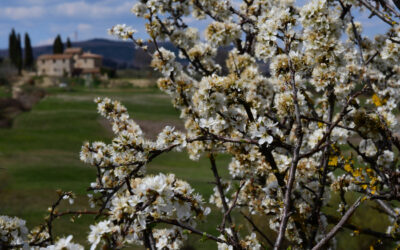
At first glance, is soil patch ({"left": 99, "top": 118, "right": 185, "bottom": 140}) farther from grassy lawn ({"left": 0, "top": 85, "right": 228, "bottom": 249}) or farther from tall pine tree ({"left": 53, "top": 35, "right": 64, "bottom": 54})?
tall pine tree ({"left": 53, "top": 35, "right": 64, "bottom": 54})

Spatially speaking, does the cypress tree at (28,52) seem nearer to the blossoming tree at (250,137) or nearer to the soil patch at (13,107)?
the soil patch at (13,107)

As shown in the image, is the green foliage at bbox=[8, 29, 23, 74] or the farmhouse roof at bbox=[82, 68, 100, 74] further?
the farmhouse roof at bbox=[82, 68, 100, 74]

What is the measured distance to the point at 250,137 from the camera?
9.88 feet

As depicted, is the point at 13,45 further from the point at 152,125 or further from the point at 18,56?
the point at 152,125

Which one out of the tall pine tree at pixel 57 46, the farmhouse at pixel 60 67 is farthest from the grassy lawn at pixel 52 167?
the tall pine tree at pixel 57 46

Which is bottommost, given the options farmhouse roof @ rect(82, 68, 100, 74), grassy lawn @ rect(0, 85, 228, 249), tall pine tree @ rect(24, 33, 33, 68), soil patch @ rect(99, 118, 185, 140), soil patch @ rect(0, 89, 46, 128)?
grassy lawn @ rect(0, 85, 228, 249)

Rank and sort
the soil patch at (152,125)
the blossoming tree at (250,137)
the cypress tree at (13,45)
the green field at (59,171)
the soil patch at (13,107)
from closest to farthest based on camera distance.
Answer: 1. the blossoming tree at (250,137)
2. the green field at (59,171)
3. the soil patch at (152,125)
4. the soil patch at (13,107)
5. the cypress tree at (13,45)

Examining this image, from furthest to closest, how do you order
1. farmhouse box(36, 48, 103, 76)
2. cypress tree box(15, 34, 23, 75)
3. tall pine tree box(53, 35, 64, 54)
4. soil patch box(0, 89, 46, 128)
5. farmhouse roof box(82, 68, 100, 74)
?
tall pine tree box(53, 35, 64, 54)
farmhouse box(36, 48, 103, 76)
farmhouse roof box(82, 68, 100, 74)
cypress tree box(15, 34, 23, 75)
soil patch box(0, 89, 46, 128)

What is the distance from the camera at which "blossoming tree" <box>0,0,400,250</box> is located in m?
2.10

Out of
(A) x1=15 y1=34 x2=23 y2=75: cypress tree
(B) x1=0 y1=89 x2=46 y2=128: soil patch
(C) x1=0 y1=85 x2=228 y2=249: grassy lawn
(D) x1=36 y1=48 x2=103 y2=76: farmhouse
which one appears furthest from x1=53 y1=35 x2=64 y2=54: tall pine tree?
(C) x1=0 y1=85 x2=228 y2=249: grassy lawn

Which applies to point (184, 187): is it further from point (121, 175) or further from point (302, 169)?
point (302, 169)

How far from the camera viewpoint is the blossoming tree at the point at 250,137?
6.90ft

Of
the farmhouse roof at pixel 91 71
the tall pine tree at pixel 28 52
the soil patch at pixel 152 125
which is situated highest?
the tall pine tree at pixel 28 52

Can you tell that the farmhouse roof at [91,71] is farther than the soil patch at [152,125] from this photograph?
Yes
